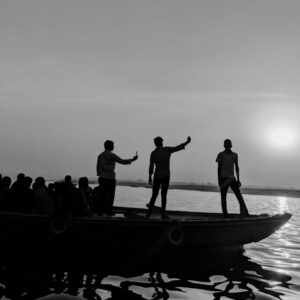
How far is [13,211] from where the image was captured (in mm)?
9297

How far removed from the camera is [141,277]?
311 inches

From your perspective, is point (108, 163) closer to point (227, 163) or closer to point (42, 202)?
point (42, 202)

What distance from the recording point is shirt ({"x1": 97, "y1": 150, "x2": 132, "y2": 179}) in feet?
33.8

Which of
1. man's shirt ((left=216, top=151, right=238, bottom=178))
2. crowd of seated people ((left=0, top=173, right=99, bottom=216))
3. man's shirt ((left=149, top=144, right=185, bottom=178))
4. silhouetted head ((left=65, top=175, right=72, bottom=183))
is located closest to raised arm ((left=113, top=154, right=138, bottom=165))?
man's shirt ((left=149, top=144, right=185, bottom=178))

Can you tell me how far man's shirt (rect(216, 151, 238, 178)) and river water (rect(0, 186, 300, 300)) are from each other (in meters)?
2.26

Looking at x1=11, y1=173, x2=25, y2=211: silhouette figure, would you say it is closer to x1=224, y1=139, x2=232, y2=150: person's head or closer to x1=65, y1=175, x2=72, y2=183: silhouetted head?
x1=65, y1=175, x2=72, y2=183: silhouetted head

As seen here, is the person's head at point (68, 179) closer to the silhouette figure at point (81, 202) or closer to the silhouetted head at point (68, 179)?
the silhouetted head at point (68, 179)

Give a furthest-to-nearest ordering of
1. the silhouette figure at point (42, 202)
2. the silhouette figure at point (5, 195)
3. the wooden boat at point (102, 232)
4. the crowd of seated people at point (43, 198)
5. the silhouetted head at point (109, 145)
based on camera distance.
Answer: the silhouetted head at point (109, 145) → the silhouette figure at point (42, 202) → the silhouette figure at point (5, 195) → the crowd of seated people at point (43, 198) → the wooden boat at point (102, 232)

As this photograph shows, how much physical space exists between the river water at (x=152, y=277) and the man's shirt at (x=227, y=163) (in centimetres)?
226

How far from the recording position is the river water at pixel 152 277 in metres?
6.75

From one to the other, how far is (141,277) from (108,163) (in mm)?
3432

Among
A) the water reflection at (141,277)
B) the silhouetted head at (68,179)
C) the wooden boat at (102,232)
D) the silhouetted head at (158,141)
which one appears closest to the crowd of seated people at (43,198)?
the silhouetted head at (68,179)

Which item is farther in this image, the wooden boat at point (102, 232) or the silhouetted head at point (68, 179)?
the silhouetted head at point (68, 179)

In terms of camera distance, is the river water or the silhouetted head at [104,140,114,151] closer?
the river water
